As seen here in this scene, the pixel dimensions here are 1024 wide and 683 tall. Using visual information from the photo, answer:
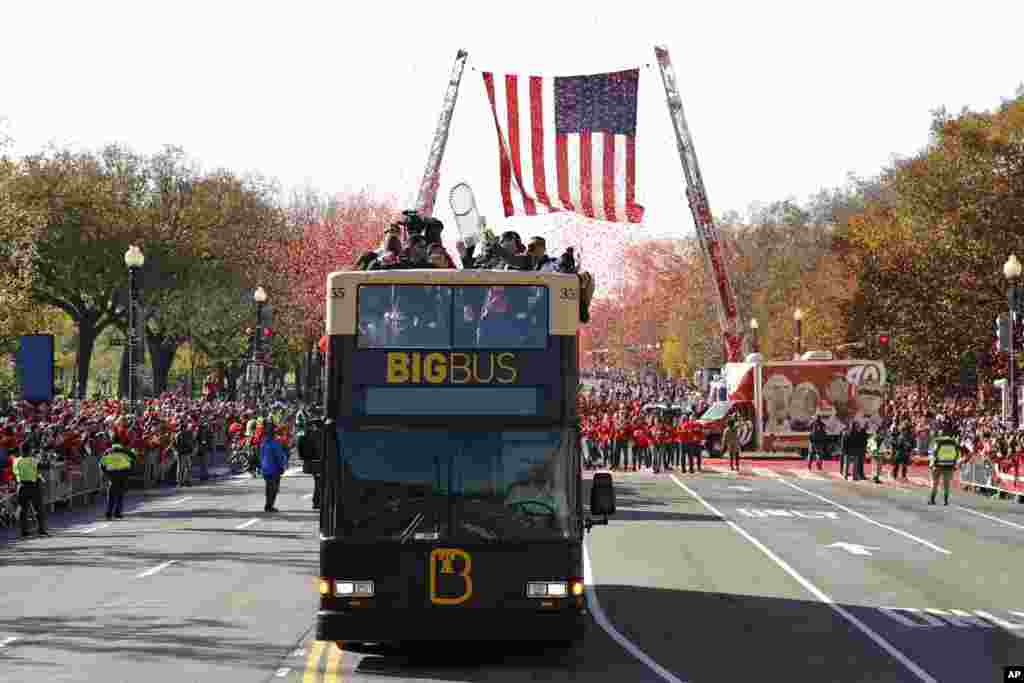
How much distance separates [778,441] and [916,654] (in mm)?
48619

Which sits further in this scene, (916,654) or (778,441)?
(778,441)

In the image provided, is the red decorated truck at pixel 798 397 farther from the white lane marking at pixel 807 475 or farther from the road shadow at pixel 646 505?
the road shadow at pixel 646 505

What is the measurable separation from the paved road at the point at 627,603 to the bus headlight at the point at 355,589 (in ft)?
2.24

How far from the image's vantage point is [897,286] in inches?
2557

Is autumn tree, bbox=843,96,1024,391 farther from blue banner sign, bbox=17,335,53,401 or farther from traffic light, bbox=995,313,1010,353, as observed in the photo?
blue banner sign, bbox=17,335,53,401

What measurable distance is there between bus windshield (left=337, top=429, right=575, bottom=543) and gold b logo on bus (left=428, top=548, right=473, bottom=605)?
0.20 meters

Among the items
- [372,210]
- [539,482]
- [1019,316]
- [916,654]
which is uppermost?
[372,210]

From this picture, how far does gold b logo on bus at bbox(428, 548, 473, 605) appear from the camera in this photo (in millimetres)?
15992

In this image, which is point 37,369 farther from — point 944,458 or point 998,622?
point 998,622

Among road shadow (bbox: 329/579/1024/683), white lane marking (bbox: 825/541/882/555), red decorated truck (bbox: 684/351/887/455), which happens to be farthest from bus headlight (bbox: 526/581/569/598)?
red decorated truck (bbox: 684/351/887/455)

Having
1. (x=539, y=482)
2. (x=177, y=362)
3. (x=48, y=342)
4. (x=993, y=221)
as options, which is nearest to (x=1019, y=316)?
(x=993, y=221)

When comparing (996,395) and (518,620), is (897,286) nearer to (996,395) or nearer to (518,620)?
(996,395)

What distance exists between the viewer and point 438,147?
149ft

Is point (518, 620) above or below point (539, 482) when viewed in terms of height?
below
